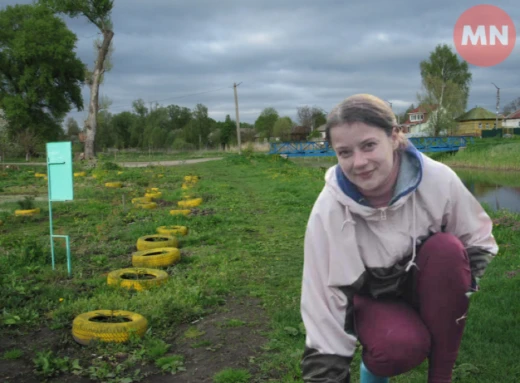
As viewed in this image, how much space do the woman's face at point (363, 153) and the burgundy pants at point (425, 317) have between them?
36cm

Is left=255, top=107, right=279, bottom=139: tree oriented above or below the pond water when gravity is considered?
above

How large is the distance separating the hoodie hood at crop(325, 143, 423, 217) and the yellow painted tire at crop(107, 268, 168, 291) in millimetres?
3591

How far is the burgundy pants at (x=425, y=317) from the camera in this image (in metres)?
2.22

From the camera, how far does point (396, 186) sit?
2.23 meters

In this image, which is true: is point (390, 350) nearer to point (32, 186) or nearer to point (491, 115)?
point (32, 186)

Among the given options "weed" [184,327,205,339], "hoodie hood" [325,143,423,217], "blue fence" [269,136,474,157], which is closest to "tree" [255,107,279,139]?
"blue fence" [269,136,474,157]

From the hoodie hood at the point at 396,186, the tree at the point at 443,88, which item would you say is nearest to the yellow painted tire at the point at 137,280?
the hoodie hood at the point at 396,186

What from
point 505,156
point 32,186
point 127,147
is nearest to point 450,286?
point 32,186

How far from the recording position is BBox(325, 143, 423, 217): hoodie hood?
2.17 metres

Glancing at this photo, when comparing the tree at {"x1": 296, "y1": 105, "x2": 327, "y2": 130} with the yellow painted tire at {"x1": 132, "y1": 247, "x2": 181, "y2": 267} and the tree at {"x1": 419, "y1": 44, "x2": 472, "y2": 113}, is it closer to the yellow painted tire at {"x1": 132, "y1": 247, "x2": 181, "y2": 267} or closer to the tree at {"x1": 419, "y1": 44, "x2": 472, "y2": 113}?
the tree at {"x1": 419, "y1": 44, "x2": 472, "y2": 113}

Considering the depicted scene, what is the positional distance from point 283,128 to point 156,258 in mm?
62246

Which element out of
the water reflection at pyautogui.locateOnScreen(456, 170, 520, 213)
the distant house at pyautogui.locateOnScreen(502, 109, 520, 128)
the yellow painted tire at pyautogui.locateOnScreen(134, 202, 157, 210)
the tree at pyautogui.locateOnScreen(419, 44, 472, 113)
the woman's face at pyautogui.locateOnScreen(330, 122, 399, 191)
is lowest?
the water reflection at pyautogui.locateOnScreen(456, 170, 520, 213)

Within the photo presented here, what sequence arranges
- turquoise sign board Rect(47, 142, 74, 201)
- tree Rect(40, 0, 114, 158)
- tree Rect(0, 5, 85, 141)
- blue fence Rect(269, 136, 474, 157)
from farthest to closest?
tree Rect(0, 5, 85, 141), blue fence Rect(269, 136, 474, 157), tree Rect(40, 0, 114, 158), turquoise sign board Rect(47, 142, 74, 201)

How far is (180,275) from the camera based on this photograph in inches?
235
